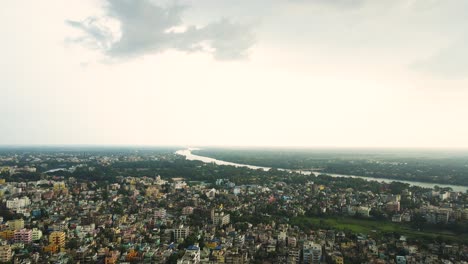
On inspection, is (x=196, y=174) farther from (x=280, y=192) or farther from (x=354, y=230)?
(x=354, y=230)

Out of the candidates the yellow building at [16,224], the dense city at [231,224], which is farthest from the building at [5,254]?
the yellow building at [16,224]

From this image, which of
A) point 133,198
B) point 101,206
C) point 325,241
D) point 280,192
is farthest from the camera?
point 280,192

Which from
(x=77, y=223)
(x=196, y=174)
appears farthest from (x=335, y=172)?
(x=77, y=223)

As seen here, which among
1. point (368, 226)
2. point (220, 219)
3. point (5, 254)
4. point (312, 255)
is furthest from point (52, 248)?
point (368, 226)

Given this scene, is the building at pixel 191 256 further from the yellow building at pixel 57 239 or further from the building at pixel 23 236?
the building at pixel 23 236

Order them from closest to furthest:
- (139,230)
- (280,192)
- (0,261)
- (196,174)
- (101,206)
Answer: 1. (0,261)
2. (139,230)
3. (101,206)
4. (280,192)
5. (196,174)

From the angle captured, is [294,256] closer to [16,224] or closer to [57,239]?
[57,239]
